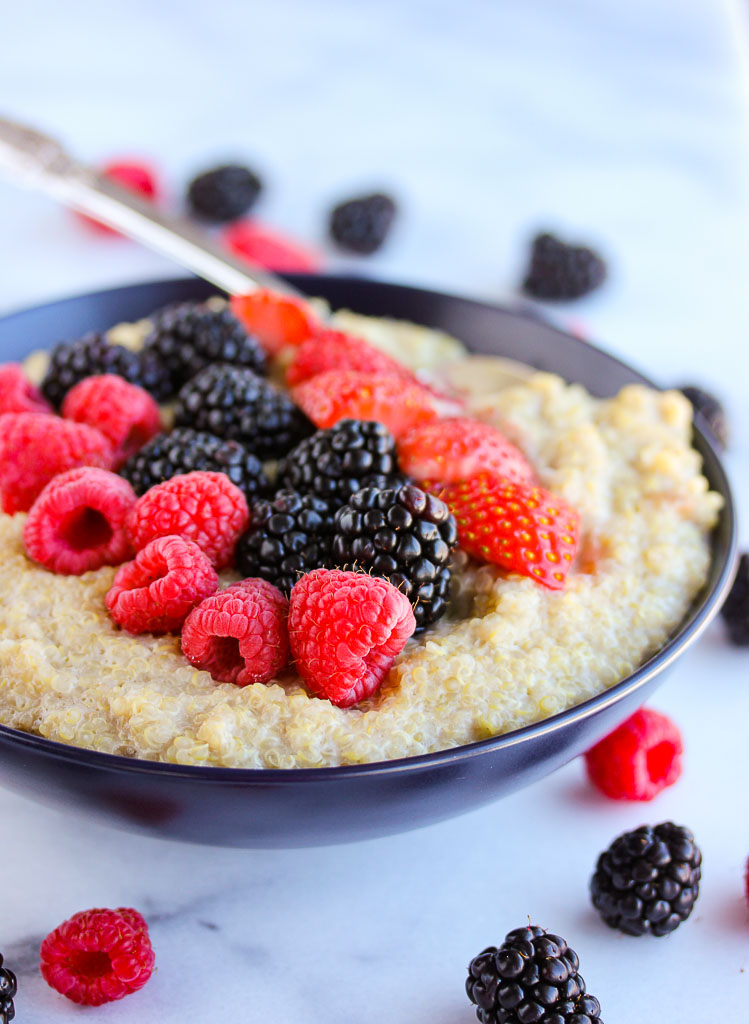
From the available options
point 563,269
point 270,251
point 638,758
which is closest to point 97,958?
point 638,758

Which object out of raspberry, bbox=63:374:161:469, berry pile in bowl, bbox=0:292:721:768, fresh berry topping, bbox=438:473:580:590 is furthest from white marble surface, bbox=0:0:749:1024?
raspberry, bbox=63:374:161:469

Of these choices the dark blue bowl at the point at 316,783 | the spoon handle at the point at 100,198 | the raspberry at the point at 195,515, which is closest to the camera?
the dark blue bowl at the point at 316,783

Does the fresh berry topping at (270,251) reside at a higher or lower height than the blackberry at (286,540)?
lower

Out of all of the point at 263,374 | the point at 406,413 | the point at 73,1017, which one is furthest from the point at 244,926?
the point at 263,374

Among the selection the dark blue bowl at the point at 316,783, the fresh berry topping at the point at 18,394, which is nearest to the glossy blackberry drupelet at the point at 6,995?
the dark blue bowl at the point at 316,783

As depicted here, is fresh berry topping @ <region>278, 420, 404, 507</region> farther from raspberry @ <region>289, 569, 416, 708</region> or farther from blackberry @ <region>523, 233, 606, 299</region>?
blackberry @ <region>523, 233, 606, 299</region>

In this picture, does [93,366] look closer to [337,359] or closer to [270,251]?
[337,359]

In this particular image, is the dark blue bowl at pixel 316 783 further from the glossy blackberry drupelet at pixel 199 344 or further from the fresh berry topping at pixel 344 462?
the glossy blackberry drupelet at pixel 199 344
